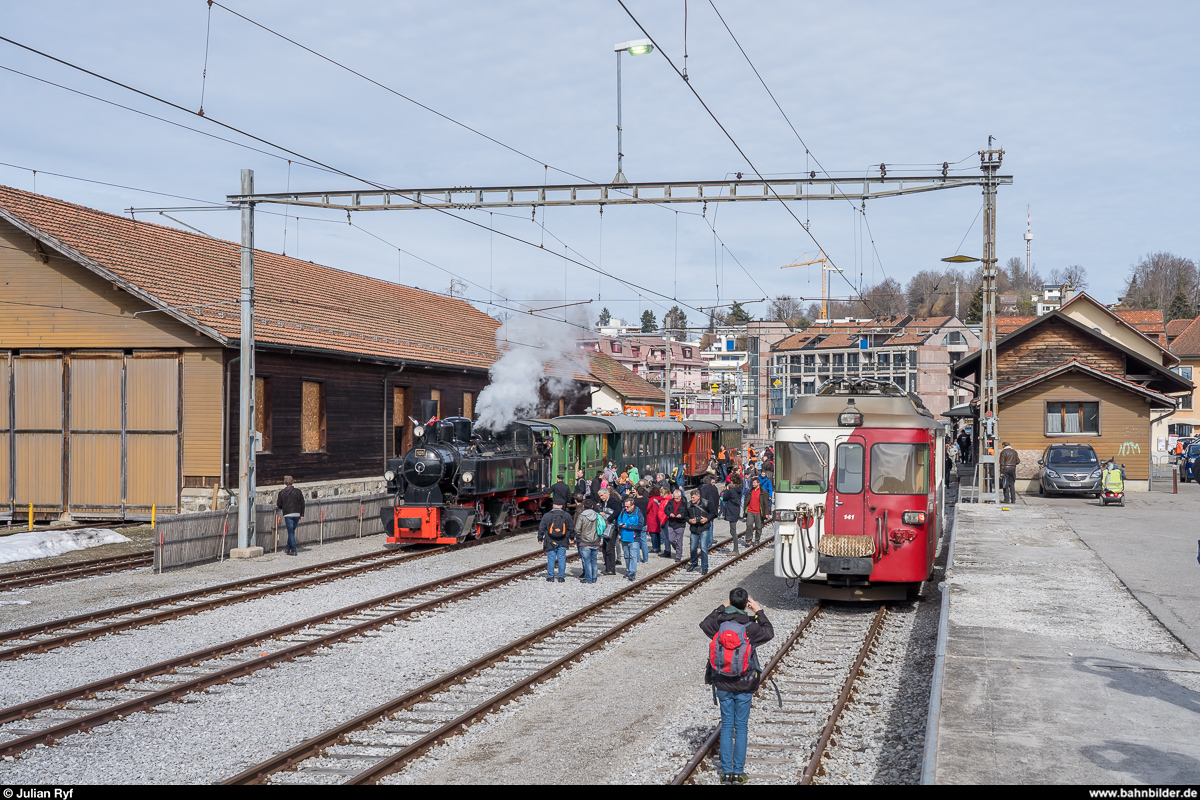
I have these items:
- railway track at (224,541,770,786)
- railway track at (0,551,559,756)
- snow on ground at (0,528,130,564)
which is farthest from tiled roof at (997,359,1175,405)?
snow on ground at (0,528,130,564)

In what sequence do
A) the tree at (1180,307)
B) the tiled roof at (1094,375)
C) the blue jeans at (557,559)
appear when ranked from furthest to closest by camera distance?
the tree at (1180,307)
the tiled roof at (1094,375)
the blue jeans at (557,559)

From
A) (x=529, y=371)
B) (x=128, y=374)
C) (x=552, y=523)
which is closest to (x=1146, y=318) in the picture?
(x=529, y=371)

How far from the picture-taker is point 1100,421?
32.4 metres

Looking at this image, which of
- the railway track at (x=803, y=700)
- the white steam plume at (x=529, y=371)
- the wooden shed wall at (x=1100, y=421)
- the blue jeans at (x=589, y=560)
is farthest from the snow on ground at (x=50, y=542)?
the wooden shed wall at (x=1100, y=421)

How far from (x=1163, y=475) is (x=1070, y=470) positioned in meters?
14.7

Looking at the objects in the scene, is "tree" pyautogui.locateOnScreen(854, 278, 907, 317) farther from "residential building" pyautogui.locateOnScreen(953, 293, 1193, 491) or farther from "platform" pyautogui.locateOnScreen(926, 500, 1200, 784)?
"platform" pyautogui.locateOnScreen(926, 500, 1200, 784)

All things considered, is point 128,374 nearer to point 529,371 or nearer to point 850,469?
point 529,371

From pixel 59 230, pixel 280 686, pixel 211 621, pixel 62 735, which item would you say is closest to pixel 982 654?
pixel 280 686

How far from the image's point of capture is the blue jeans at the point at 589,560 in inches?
656

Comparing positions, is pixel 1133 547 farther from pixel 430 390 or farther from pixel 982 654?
pixel 430 390

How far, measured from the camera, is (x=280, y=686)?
33.4 feet

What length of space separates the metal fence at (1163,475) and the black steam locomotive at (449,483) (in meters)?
21.5

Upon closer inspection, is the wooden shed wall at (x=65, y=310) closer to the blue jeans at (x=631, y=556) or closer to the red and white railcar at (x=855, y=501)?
the blue jeans at (x=631, y=556)

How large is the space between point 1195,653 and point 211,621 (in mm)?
12214
